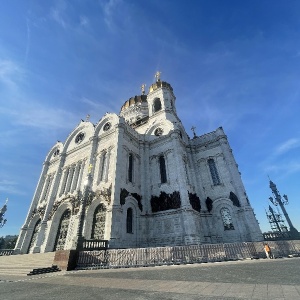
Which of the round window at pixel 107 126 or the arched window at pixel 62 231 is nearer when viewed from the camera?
the arched window at pixel 62 231

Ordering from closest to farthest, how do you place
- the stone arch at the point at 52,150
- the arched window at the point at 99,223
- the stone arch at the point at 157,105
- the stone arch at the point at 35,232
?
1. the arched window at the point at 99,223
2. the stone arch at the point at 35,232
3. the stone arch at the point at 52,150
4. the stone arch at the point at 157,105

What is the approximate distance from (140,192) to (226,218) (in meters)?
9.80

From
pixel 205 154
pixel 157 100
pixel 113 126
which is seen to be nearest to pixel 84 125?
pixel 113 126

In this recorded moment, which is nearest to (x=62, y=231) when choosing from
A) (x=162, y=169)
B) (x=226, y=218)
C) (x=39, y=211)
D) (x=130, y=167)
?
(x=39, y=211)

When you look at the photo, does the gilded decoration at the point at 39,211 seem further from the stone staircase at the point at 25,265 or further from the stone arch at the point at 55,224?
the stone staircase at the point at 25,265

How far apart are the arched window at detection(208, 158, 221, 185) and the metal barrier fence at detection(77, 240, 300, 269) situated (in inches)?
444

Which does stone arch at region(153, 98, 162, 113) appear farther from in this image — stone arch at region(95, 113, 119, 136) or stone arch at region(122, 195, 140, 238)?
stone arch at region(122, 195, 140, 238)

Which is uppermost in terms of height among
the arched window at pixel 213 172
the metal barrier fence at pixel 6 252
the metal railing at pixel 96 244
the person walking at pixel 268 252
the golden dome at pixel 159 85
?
the golden dome at pixel 159 85

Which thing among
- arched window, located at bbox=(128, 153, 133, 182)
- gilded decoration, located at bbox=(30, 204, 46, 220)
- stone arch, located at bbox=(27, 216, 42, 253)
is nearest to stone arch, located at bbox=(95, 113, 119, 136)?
arched window, located at bbox=(128, 153, 133, 182)

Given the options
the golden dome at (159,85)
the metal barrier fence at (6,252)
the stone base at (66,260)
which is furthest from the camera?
the golden dome at (159,85)

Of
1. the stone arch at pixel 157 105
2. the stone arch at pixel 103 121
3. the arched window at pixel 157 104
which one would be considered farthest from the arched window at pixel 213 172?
the stone arch at pixel 103 121

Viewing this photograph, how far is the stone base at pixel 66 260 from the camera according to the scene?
10.9 meters

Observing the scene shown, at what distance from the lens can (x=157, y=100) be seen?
103ft

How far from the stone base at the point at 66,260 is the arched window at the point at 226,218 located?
15355mm
